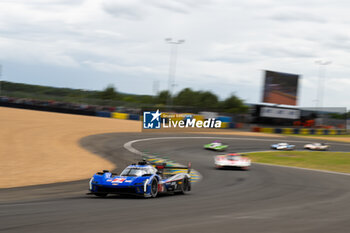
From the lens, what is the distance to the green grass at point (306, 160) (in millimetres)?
27859

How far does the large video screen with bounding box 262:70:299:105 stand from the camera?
49.7 m

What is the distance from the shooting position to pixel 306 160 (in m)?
31.0

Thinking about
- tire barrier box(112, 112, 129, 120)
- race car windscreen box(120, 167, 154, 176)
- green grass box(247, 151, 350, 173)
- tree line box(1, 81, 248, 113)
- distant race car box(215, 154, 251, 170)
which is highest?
tree line box(1, 81, 248, 113)

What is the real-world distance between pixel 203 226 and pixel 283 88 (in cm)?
4540

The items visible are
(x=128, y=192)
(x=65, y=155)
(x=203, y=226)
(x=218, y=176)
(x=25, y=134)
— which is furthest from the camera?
(x=25, y=134)

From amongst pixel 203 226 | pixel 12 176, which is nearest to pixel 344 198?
pixel 203 226

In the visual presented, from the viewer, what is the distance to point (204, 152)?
3334cm

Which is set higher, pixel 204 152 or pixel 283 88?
pixel 283 88

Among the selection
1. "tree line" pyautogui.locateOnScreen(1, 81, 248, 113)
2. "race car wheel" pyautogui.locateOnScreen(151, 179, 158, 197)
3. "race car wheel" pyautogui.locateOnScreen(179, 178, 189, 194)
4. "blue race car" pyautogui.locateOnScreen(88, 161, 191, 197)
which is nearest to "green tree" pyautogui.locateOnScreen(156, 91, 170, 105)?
"tree line" pyautogui.locateOnScreen(1, 81, 248, 113)

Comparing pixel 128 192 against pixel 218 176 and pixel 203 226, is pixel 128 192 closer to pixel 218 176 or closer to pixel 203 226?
pixel 203 226

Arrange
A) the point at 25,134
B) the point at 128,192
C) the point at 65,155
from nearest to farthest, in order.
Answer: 1. the point at 128,192
2. the point at 65,155
3. the point at 25,134

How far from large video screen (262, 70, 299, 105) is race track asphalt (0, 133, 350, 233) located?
30.9m

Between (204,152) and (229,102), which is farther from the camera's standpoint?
(229,102)

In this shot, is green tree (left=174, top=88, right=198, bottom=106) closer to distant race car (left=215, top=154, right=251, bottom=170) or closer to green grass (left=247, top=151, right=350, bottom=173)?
green grass (left=247, top=151, right=350, bottom=173)
